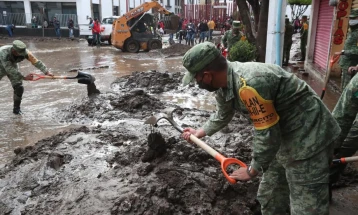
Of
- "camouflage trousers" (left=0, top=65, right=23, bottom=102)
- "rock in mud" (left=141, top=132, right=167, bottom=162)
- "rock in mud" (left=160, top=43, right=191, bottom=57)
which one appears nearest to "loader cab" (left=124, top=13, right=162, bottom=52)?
"rock in mud" (left=160, top=43, right=191, bottom=57)

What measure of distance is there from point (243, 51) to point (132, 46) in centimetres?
883

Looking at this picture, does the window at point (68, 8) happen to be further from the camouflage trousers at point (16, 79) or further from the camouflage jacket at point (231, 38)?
the camouflage trousers at point (16, 79)

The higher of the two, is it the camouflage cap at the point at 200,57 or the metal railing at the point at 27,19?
the metal railing at the point at 27,19

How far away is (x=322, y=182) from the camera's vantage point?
2.01m

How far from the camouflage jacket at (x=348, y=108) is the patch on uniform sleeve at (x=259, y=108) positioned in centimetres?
148

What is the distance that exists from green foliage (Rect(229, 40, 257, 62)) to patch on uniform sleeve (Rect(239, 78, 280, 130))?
7346 mm

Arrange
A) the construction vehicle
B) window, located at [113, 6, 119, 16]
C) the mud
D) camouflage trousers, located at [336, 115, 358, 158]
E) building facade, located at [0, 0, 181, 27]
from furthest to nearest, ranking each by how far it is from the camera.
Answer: window, located at [113, 6, 119, 16] → building facade, located at [0, 0, 181, 27] → the construction vehicle → camouflage trousers, located at [336, 115, 358, 158] → the mud

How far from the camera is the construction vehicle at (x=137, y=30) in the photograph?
614 inches

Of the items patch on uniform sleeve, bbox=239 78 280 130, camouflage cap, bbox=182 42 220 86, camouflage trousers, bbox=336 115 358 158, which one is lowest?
camouflage trousers, bbox=336 115 358 158

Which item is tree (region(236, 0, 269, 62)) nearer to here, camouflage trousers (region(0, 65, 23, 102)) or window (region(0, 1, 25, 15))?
camouflage trousers (region(0, 65, 23, 102))

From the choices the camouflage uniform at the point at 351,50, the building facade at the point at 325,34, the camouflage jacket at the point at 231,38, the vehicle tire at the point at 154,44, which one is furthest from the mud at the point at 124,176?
the vehicle tire at the point at 154,44

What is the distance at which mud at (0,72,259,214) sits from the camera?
282cm

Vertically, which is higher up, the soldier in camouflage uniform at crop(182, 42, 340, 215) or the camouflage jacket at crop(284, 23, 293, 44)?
the camouflage jacket at crop(284, 23, 293, 44)

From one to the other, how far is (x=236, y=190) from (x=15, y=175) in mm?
2587
